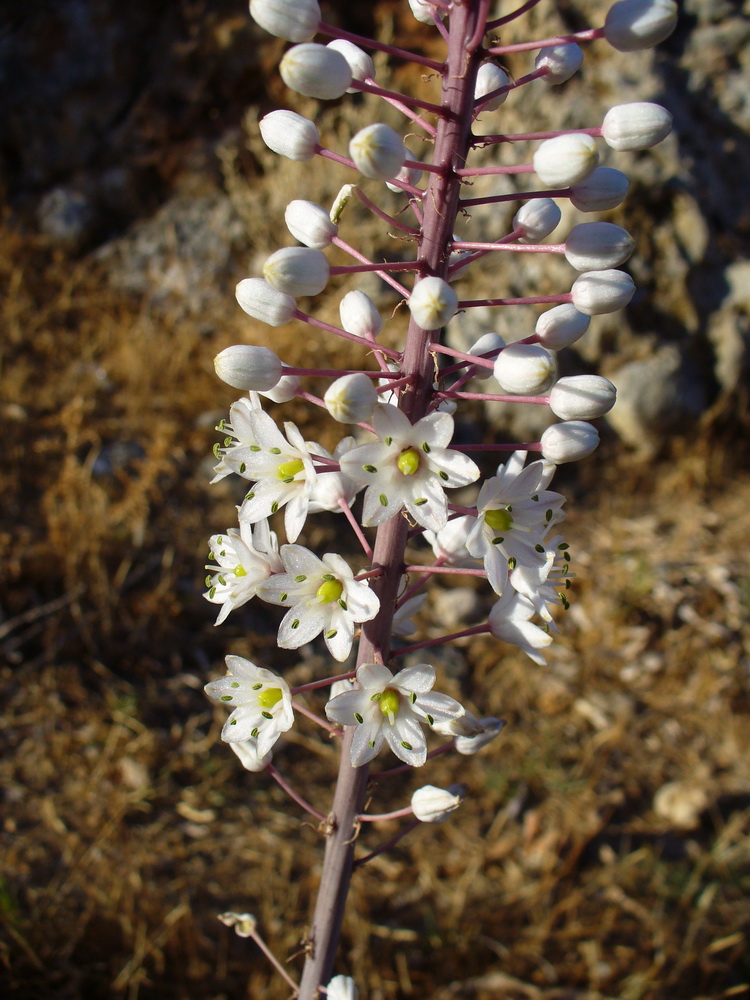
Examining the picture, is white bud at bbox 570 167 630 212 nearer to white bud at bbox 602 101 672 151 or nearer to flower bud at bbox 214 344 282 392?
white bud at bbox 602 101 672 151

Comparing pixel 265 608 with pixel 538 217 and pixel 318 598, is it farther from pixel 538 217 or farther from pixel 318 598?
pixel 538 217

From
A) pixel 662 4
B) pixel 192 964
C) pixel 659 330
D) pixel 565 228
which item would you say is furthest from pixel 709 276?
pixel 192 964

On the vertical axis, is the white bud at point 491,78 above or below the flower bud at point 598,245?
above

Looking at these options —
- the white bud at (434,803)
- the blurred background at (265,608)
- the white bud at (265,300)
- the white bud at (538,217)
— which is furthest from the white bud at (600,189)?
the blurred background at (265,608)

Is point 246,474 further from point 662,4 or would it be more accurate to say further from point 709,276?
point 709,276

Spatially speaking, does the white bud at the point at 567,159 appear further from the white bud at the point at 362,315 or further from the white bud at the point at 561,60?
the white bud at the point at 362,315

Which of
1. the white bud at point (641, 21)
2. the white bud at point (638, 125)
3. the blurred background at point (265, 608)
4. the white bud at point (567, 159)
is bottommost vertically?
the blurred background at point (265, 608)

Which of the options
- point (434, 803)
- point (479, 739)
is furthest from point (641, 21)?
point (434, 803)

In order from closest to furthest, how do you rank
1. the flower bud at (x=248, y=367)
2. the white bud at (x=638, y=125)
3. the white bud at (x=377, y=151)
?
the white bud at (x=377, y=151) → the white bud at (x=638, y=125) → the flower bud at (x=248, y=367)
